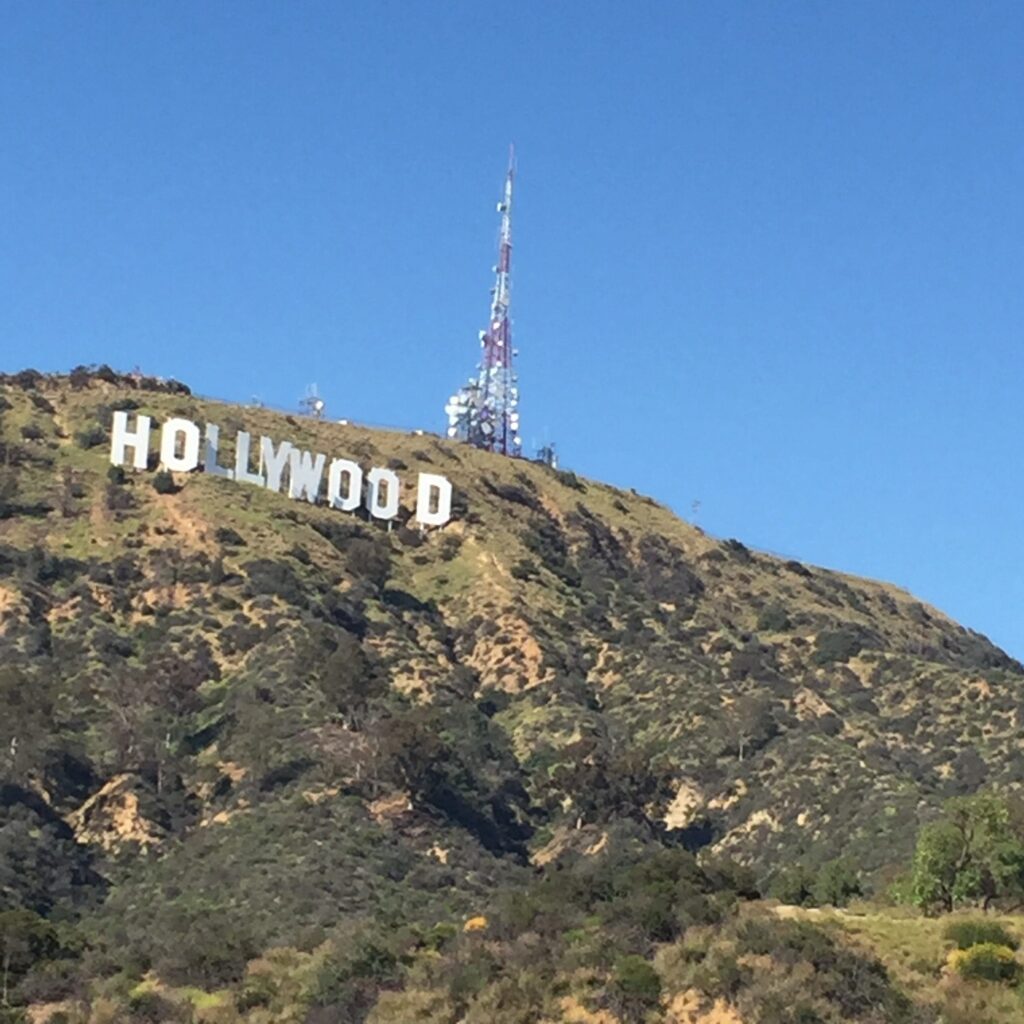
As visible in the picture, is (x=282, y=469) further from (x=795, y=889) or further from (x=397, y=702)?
(x=795, y=889)

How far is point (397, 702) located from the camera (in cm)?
9956

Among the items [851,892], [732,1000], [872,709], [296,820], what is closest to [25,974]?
[732,1000]

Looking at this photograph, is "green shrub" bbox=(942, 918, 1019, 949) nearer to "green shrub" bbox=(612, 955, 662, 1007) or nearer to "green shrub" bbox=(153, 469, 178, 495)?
"green shrub" bbox=(612, 955, 662, 1007)

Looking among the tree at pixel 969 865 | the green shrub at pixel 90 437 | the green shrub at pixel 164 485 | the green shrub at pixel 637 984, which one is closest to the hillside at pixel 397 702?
the green shrub at pixel 90 437

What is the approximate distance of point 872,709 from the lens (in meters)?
111

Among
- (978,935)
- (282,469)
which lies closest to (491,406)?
(282,469)

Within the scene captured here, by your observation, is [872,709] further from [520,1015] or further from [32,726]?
[520,1015]

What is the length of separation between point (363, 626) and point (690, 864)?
50.7m

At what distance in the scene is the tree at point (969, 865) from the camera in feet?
188

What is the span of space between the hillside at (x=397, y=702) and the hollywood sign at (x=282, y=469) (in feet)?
3.75

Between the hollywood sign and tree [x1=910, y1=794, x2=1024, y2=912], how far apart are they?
6641cm

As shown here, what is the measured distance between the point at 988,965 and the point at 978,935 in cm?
166

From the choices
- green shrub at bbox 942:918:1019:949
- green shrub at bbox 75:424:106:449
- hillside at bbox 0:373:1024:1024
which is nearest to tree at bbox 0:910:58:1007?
hillside at bbox 0:373:1024:1024

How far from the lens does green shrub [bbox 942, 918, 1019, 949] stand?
155 ft
